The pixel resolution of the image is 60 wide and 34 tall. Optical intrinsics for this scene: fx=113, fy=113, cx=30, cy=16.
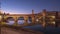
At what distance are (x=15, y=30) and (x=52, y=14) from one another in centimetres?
227

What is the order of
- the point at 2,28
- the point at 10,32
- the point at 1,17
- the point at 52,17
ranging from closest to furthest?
the point at 10,32 < the point at 2,28 < the point at 52,17 < the point at 1,17

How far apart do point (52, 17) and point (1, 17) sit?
2493 millimetres

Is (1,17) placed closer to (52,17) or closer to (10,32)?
(10,32)

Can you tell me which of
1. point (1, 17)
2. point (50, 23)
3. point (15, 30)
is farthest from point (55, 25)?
Result: point (1, 17)

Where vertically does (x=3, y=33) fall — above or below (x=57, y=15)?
below

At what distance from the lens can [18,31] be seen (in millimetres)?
3629

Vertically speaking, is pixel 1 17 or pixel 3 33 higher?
pixel 1 17

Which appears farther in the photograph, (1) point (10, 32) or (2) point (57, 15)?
(2) point (57, 15)

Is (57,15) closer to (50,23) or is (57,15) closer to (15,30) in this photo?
(50,23)

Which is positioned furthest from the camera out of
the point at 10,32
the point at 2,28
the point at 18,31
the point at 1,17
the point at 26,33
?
the point at 1,17

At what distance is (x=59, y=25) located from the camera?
564 centimetres

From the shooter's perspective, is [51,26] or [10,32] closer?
[10,32]

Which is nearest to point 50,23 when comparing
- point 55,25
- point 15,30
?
point 55,25

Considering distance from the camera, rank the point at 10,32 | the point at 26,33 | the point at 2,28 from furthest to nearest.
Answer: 1. the point at 2,28
2. the point at 10,32
3. the point at 26,33
